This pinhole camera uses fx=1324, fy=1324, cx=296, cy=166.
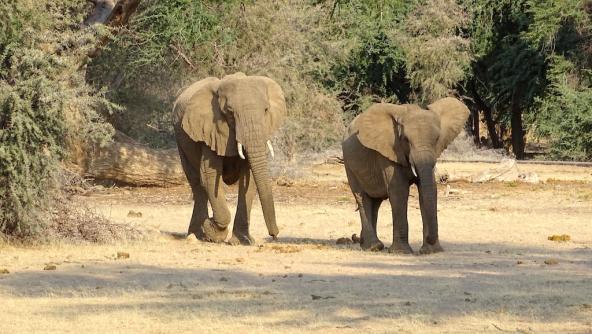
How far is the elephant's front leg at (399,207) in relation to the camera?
1681 cm

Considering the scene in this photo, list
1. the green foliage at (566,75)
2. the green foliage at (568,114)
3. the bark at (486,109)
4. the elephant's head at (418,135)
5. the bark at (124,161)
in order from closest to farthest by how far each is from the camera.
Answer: the elephant's head at (418,135) → the bark at (124,161) → the green foliage at (568,114) → the green foliage at (566,75) → the bark at (486,109)

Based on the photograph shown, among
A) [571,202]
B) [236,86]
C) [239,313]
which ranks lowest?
[571,202]

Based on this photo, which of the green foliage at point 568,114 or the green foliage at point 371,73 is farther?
the green foliage at point 371,73

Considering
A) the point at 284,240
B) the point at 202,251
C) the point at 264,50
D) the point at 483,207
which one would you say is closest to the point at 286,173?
the point at 264,50

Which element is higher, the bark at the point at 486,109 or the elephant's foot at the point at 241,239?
the elephant's foot at the point at 241,239

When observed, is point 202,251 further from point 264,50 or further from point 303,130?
point 303,130

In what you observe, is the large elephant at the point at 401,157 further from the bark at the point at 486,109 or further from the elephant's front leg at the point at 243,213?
the bark at the point at 486,109

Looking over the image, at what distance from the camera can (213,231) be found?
1866 centimetres

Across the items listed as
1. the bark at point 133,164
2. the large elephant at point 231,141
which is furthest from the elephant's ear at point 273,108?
the bark at point 133,164

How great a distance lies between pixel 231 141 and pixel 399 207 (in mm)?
2602

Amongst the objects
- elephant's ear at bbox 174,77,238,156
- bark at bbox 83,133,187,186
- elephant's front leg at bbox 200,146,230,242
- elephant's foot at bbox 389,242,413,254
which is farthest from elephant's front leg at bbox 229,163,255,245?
bark at bbox 83,133,187,186

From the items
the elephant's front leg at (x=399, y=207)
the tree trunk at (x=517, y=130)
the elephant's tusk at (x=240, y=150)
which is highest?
the elephant's tusk at (x=240, y=150)

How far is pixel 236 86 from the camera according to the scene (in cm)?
1780

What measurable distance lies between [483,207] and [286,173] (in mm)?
6643
